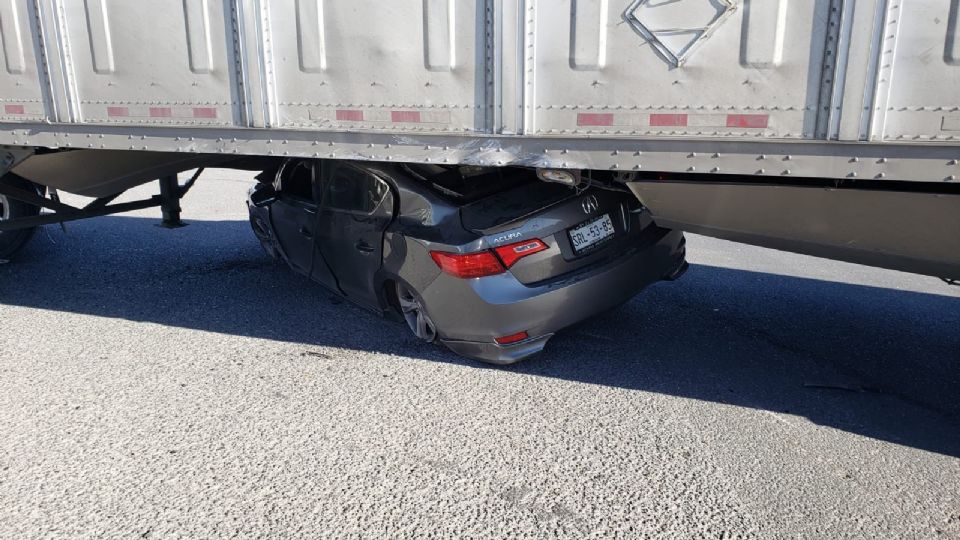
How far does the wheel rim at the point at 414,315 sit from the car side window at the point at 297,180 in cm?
138

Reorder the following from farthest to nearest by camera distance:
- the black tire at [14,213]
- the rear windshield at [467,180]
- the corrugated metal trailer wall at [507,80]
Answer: the black tire at [14,213]
the rear windshield at [467,180]
the corrugated metal trailer wall at [507,80]

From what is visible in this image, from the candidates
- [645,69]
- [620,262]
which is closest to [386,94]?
[645,69]

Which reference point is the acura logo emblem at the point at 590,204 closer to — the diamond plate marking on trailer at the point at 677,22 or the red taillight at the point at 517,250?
the red taillight at the point at 517,250

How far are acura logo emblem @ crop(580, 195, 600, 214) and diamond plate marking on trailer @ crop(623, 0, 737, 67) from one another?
1257 mm

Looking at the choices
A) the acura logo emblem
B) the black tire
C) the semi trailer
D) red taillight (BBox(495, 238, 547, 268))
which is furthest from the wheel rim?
the black tire

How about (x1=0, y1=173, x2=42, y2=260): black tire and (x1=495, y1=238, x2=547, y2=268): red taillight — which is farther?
(x1=0, y1=173, x2=42, y2=260): black tire

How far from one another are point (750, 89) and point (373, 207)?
2633 mm

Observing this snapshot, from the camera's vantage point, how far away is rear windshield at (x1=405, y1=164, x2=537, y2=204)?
15.1 ft

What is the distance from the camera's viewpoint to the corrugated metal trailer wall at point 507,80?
3.14m

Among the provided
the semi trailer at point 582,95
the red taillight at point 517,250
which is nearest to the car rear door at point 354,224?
the semi trailer at point 582,95

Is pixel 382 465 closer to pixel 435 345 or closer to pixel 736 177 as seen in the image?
pixel 435 345

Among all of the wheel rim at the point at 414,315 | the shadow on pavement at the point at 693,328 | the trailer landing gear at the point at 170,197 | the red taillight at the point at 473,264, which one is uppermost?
the red taillight at the point at 473,264

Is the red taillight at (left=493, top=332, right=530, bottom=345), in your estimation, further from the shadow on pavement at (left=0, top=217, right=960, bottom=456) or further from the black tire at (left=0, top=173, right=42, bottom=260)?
the black tire at (left=0, top=173, right=42, bottom=260)

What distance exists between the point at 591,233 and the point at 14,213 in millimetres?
5911
